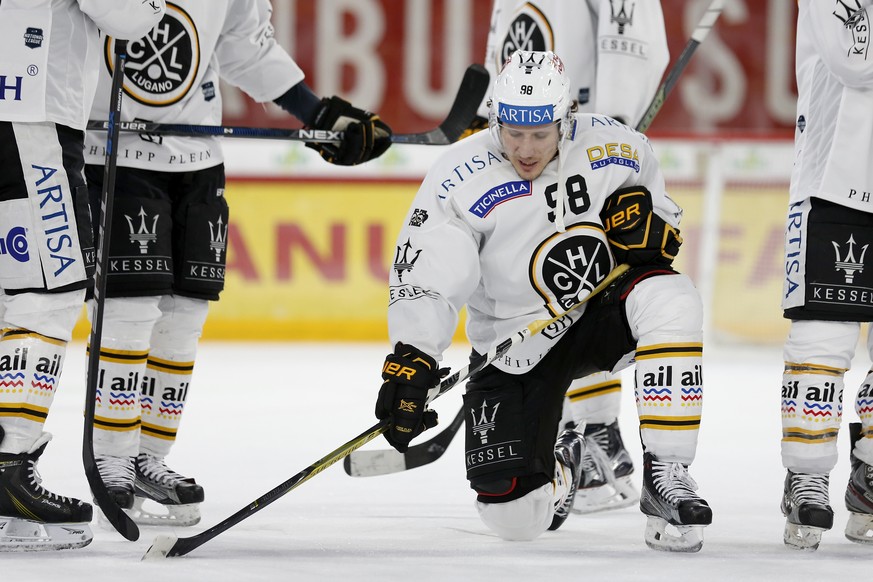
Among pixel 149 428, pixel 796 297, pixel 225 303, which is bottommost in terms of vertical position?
pixel 225 303

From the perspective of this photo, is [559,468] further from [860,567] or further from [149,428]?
[149,428]

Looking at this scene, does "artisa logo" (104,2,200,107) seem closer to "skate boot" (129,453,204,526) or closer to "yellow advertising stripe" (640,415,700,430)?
"skate boot" (129,453,204,526)

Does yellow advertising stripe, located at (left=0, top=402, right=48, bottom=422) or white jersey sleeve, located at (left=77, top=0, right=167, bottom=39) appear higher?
white jersey sleeve, located at (left=77, top=0, right=167, bottom=39)

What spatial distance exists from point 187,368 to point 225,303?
372 cm

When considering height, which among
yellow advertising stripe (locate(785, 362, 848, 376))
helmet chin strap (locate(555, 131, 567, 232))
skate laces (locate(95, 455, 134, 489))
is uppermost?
helmet chin strap (locate(555, 131, 567, 232))

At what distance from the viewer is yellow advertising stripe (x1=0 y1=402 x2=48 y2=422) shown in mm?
2303

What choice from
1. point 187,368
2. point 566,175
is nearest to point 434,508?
point 187,368

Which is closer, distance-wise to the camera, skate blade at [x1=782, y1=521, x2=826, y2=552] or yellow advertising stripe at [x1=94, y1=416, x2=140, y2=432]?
skate blade at [x1=782, y1=521, x2=826, y2=552]

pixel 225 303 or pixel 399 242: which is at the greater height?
pixel 399 242

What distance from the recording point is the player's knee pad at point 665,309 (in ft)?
7.79

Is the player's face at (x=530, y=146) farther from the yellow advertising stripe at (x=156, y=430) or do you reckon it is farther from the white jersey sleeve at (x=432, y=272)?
the yellow advertising stripe at (x=156, y=430)

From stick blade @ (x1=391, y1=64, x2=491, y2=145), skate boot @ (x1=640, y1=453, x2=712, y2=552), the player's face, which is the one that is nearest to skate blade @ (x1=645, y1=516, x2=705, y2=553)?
skate boot @ (x1=640, y1=453, x2=712, y2=552)

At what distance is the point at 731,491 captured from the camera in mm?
3070

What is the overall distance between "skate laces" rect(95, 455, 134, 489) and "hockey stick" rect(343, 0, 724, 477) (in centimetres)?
46
